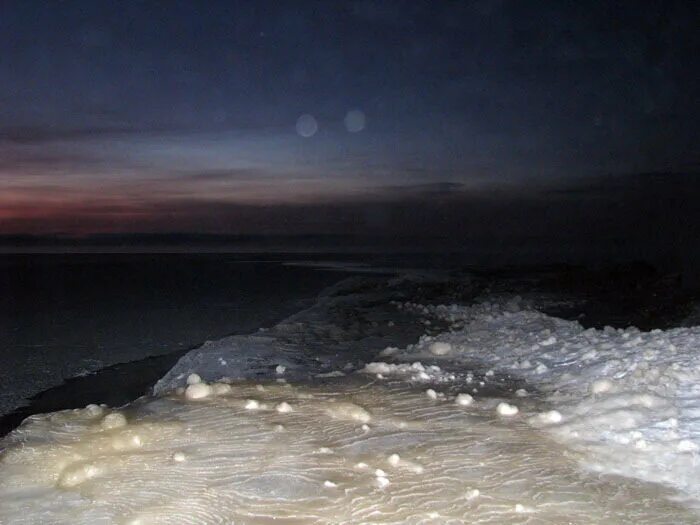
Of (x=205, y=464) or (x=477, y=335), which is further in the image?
(x=477, y=335)

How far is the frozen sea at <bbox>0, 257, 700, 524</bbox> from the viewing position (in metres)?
4.25

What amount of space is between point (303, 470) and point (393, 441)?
1050 millimetres

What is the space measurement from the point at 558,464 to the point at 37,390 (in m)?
7.47

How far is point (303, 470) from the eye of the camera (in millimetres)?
4879

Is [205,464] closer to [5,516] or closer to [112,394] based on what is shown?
[5,516]

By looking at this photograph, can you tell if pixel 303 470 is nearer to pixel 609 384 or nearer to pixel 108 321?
pixel 609 384

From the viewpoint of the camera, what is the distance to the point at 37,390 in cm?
881

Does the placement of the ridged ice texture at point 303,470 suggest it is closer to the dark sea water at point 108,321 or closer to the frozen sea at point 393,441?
the frozen sea at point 393,441

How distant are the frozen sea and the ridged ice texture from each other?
2 centimetres

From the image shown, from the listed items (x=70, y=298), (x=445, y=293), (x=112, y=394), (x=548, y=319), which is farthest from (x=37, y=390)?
(x=445, y=293)

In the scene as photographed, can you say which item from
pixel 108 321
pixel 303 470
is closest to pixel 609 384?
pixel 303 470

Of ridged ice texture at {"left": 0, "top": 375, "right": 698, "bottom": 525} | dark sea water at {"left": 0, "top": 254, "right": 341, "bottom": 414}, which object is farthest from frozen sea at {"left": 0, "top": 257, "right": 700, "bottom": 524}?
dark sea water at {"left": 0, "top": 254, "right": 341, "bottom": 414}

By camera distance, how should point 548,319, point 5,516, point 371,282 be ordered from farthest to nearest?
point 371,282
point 548,319
point 5,516

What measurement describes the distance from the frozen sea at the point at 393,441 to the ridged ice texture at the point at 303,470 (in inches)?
0.7
